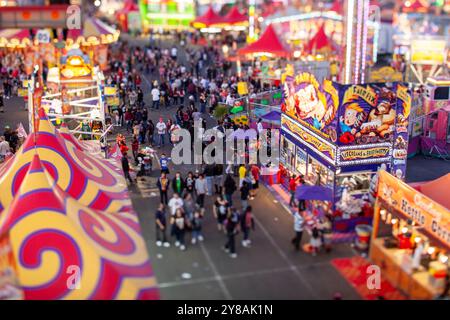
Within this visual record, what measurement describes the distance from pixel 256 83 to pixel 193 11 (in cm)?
3223

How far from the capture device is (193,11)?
2530 inches

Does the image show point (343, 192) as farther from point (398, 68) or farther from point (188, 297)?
point (398, 68)

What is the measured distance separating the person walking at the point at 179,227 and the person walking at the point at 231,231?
44.5 inches

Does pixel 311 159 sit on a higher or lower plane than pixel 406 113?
lower

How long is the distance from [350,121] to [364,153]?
3.60 feet

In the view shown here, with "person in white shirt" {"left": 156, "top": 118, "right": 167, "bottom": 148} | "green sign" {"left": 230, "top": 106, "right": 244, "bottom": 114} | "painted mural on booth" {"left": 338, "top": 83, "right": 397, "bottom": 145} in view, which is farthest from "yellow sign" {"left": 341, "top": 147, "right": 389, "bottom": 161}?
"green sign" {"left": 230, "top": 106, "right": 244, "bottom": 114}

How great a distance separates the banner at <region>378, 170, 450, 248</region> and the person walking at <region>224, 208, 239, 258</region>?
161 inches

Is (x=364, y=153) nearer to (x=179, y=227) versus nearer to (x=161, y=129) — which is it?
(x=179, y=227)

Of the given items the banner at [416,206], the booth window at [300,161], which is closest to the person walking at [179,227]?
the banner at [416,206]

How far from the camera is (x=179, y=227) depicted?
15.4 metres

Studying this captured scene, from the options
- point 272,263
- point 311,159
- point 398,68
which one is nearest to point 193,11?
point 398,68

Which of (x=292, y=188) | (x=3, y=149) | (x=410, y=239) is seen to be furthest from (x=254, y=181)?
(x=3, y=149)

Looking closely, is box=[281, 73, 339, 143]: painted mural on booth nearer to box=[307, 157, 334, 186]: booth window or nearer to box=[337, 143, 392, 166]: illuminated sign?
box=[337, 143, 392, 166]: illuminated sign
